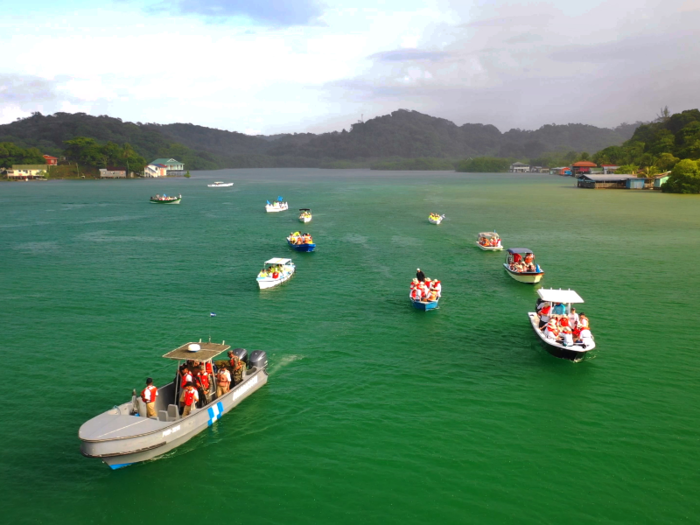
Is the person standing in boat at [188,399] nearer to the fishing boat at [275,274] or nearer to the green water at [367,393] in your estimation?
the green water at [367,393]

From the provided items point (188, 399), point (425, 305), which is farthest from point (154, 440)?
point (425, 305)

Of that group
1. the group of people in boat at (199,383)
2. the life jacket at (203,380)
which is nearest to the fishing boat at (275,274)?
the group of people in boat at (199,383)

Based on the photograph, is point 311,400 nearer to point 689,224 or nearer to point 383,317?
point 383,317

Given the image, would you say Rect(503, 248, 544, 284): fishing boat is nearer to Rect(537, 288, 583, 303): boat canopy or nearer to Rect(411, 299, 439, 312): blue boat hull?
Rect(411, 299, 439, 312): blue boat hull

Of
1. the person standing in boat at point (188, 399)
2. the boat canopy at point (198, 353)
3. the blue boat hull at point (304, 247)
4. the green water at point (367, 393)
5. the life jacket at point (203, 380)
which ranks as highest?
the blue boat hull at point (304, 247)

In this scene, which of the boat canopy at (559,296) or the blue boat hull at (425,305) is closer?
the boat canopy at (559,296)

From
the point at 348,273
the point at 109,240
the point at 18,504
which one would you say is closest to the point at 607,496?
the point at 18,504
